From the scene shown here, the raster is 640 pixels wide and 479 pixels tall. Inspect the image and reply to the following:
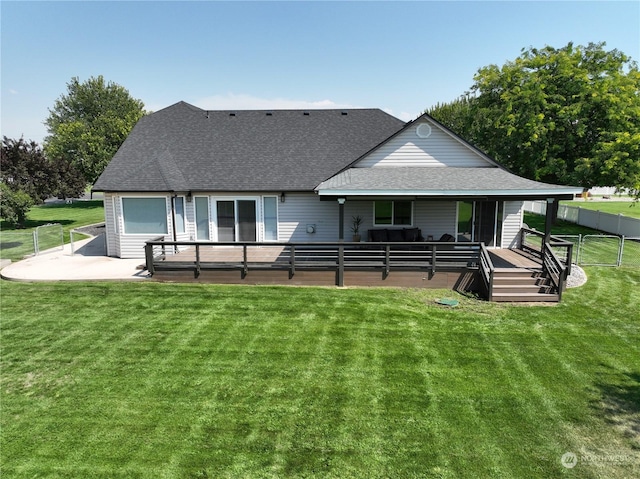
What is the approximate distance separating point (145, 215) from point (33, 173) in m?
16.2

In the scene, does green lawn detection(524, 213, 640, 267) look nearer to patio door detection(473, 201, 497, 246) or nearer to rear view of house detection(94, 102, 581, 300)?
patio door detection(473, 201, 497, 246)

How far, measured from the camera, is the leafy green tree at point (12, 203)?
21.3 m

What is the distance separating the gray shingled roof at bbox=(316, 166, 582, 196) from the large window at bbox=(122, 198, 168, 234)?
6655 millimetres

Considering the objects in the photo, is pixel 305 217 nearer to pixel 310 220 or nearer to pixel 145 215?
pixel 310 220

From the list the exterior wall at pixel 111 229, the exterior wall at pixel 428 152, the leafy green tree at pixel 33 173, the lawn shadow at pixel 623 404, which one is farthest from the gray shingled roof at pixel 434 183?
the leafy green tree at pixel 33 173

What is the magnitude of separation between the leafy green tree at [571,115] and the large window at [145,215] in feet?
61.2

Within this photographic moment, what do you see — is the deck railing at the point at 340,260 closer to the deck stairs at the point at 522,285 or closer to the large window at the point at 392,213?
the deck stairs at the point at 522,285

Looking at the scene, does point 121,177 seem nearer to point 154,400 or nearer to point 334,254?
point 334,254

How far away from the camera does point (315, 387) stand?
22.8 feet

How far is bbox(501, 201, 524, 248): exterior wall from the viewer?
1544 centimetres

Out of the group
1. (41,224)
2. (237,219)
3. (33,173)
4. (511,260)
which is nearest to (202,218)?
(237,219)

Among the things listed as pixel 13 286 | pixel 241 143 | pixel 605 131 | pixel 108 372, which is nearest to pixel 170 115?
pixel 241 143

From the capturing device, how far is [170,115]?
1989 cm

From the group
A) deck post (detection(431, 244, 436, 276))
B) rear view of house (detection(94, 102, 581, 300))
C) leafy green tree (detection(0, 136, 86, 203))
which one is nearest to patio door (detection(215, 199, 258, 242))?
rear view of house (detection(94, 102, 581, 300))
